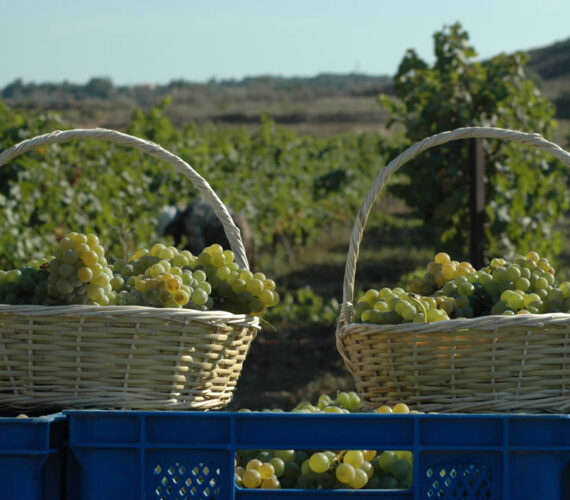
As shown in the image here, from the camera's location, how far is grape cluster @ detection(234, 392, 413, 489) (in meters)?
1.58

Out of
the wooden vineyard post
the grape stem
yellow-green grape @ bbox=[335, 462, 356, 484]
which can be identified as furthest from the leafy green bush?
the wooden vineyard post

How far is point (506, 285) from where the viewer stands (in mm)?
1925

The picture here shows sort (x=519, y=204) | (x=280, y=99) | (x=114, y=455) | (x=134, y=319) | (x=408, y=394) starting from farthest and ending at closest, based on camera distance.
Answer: (x=280, y=99), (x=519, y=204), (x=408, y=394), (x=134, y=319), (x=114, y=455)

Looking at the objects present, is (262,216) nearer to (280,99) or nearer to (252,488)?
(252,488)

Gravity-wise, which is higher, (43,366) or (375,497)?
(43,366)

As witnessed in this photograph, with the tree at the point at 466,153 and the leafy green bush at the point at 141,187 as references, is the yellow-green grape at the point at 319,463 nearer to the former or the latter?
the leafy green bush at the point at 141,187

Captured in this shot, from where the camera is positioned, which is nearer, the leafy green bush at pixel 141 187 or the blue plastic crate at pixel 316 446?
the blue plastic crate at pixel 316 446

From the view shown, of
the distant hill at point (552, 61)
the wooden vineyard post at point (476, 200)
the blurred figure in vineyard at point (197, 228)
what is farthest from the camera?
the distant hill at point (552, 61)

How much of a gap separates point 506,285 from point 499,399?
1.01 ft

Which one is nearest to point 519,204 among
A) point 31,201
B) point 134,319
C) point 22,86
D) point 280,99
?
point 31,201

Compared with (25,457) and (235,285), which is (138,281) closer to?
(235,285)

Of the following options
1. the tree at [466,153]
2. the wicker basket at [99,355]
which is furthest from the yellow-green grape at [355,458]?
the tree at [466,153]

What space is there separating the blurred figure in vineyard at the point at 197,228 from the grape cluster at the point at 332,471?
666cm

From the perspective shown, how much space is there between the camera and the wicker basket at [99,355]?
5.49 ft
